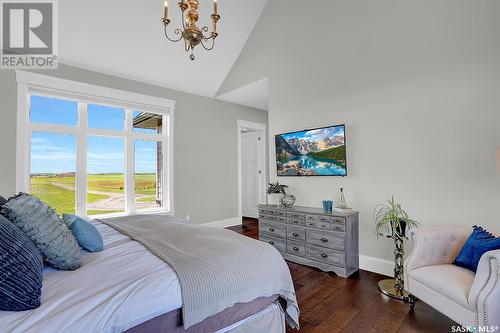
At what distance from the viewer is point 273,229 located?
11.6 feet

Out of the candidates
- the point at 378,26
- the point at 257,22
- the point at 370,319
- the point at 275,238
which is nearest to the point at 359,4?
the point at 378,26

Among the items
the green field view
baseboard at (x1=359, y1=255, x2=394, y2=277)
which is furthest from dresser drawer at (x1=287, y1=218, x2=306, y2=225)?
the green field view

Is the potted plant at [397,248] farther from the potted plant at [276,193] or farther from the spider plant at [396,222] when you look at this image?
the potted plant at [276,193]

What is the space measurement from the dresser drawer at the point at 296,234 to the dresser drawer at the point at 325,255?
13 cm

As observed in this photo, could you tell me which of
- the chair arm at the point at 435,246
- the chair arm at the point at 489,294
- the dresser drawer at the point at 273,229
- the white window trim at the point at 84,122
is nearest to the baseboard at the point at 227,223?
the white window trim at the point at 84,122

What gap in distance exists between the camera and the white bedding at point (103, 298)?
94 centimetres

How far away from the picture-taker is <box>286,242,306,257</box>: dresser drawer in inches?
124

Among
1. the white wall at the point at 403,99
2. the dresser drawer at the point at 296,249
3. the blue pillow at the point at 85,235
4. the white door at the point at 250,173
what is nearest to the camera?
the blue pillow at the point at 85,235

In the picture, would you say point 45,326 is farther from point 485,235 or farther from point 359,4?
point 359,4

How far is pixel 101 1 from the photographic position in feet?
10.2

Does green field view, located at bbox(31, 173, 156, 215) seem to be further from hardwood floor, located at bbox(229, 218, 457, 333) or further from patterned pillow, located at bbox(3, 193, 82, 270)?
hardwood floor, located at bbox(229, 218, 457, 333)

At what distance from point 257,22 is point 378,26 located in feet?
7.13

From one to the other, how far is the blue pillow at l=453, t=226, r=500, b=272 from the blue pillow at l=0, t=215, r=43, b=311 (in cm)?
261

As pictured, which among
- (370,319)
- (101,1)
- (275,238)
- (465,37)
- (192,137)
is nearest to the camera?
(370,319)
